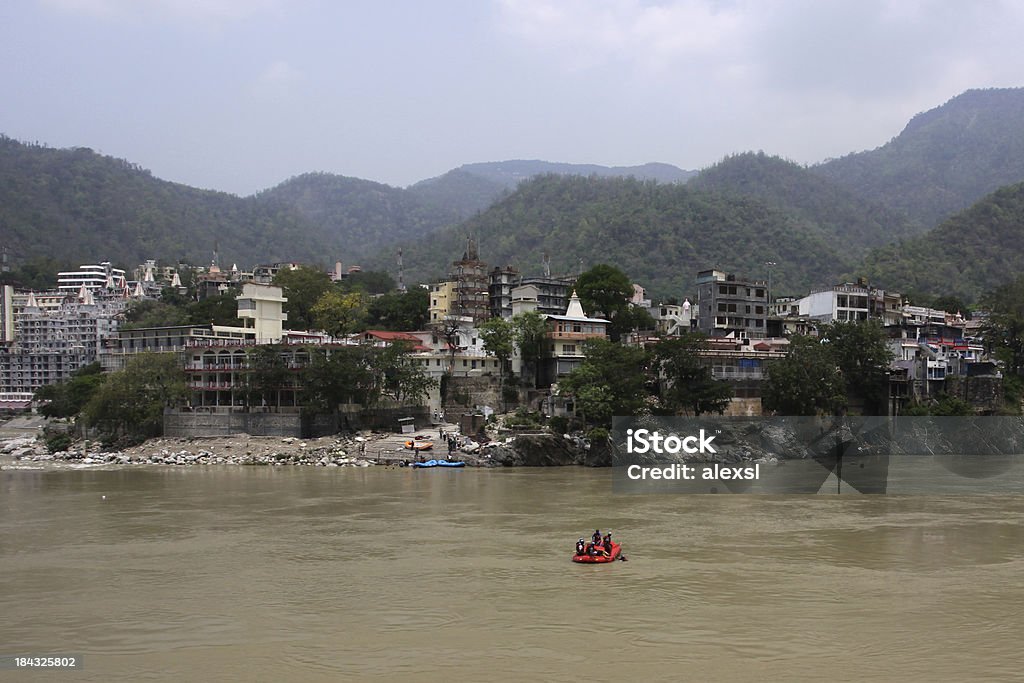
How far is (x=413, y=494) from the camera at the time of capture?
2817cm

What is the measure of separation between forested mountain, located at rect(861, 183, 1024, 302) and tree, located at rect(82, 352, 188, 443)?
192 ft

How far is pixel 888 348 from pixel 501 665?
38865 mm

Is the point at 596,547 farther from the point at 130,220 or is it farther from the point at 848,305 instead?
the point at 130,220

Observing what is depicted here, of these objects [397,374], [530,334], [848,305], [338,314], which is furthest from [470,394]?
[848,305]

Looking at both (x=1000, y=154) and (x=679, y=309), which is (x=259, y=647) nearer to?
(x=679, y=309)

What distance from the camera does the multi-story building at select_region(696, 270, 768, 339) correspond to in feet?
170

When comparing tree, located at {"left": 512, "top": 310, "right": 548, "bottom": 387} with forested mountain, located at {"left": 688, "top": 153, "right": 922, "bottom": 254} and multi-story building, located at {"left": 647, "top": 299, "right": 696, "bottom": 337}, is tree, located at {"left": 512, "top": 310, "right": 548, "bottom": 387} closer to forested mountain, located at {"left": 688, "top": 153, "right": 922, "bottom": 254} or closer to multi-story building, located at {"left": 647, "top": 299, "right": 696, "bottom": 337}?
multi-story building, located at {"left": 647, "top": 299, "right": 696, "bottom": 337}

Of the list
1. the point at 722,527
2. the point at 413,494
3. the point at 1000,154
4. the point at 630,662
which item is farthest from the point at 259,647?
the point at 1000,154

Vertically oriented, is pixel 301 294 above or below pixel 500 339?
above

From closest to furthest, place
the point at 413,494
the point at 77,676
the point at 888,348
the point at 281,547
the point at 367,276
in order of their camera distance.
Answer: the point at 77,676, the point at 281,547, the point at 413,494, the point at 888,348, the point at 367,276

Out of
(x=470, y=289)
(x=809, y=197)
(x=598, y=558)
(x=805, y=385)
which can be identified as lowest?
(x=598, y=558)

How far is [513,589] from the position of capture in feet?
52.3

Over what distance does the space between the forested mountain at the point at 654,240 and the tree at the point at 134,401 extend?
44.9m

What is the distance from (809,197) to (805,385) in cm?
10512
